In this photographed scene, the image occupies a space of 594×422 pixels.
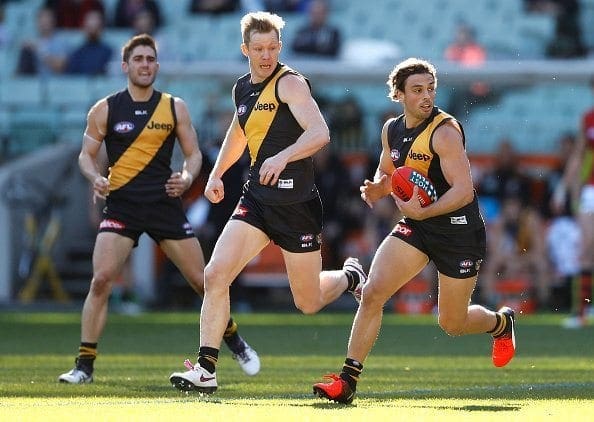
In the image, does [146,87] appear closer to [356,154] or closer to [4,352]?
[4,352]

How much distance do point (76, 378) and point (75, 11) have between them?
55.4 ft

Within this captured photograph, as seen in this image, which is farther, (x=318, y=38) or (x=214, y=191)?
(x=318, y=38)

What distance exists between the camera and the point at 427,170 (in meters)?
9.34

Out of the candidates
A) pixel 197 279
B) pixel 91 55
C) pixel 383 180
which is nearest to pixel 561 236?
pixel 91 55

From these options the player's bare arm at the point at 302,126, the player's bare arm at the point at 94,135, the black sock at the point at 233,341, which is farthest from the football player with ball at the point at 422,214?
the player's bare arm at the point at 94,135

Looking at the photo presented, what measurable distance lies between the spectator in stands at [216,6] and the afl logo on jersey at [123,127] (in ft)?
49.7

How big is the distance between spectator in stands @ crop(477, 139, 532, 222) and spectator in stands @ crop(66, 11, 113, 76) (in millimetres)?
6500

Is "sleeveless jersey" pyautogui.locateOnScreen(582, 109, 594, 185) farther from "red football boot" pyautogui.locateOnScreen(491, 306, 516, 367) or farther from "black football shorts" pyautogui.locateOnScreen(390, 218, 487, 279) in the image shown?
"black football shorts" pyautogui.locateOnScreen(390, 218, 487, 279)

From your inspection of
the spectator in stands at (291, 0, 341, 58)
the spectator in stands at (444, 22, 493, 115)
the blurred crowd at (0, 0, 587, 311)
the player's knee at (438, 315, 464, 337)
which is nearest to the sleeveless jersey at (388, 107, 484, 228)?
the player's knee at (438, 315, 464, 337)

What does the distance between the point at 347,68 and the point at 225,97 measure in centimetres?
196

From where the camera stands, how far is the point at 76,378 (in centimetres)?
1055

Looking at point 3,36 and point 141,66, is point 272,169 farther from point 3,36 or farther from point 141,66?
point 3,36

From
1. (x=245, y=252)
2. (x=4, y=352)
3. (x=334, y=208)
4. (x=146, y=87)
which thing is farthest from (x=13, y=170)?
(x=245, y=252)

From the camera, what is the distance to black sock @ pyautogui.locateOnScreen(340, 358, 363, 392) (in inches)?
353
